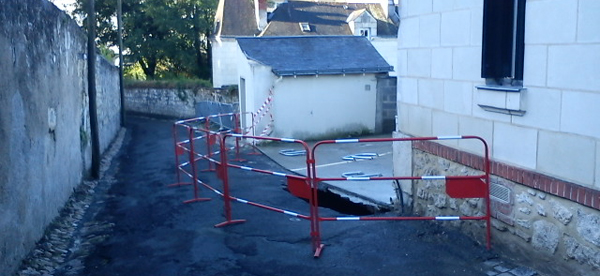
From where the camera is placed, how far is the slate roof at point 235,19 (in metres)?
37.9

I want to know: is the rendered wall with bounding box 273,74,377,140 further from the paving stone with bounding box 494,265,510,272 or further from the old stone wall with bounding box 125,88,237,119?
the paving stone with bounding box 494,265,510,272

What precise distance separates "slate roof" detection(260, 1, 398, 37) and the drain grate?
30957mm

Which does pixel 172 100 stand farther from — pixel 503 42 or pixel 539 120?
pixel 539 120

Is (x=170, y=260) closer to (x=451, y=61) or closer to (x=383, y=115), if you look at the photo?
(x=451, y=61)

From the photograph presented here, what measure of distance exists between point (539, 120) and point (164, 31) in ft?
119

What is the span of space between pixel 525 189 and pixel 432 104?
1903 millimetres

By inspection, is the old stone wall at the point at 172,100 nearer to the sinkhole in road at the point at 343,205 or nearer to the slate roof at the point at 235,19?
the slate roof at the point at 235,19

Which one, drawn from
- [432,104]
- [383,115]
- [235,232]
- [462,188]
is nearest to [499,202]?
[462,188]

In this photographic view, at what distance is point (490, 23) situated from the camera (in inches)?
244

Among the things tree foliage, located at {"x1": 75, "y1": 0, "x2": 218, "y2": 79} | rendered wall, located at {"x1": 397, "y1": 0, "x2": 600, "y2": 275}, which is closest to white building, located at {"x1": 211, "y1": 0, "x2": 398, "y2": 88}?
tree foliage, located at {"x1": 75, "y1": 0, "x2": 218, "y2": 79}

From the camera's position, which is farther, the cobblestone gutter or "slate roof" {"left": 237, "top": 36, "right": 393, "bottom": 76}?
"slate roof" {"left": 237, "top": 36, "right": 393, "bottom": 76}

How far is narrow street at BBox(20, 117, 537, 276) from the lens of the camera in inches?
250

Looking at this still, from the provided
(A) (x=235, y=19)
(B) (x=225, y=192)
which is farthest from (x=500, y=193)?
(A) (x=235, y=19)

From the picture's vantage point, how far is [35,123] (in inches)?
320
